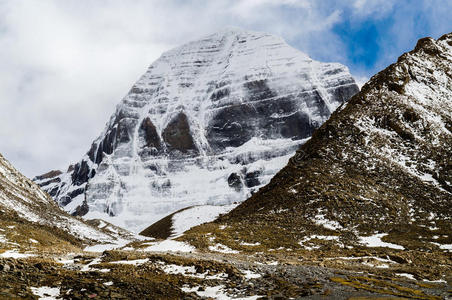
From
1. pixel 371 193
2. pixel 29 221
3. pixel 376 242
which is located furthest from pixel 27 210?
pixel 376 242

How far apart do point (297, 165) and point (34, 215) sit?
5547 centimetres

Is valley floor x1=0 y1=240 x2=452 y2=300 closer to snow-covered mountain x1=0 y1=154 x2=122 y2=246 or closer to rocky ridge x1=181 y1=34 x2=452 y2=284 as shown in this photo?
rocky ridge x1=181 y1=34 x2=452 y2=284

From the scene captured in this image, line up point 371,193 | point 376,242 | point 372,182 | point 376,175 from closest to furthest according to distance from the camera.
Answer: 1. point 376,242
2. point 371,193
3. point 372,182
4. point 376,175

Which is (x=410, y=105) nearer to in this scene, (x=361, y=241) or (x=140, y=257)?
(x=361, y=241)

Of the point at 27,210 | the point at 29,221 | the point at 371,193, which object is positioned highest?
the point at 27,210

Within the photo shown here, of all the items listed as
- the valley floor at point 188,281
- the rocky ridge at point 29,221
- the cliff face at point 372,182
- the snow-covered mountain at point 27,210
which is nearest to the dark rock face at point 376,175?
the cliff face at point 372,182

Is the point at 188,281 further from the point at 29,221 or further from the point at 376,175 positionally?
the point at 29,221

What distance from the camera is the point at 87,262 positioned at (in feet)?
87.8

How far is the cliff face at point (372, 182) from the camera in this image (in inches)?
1986

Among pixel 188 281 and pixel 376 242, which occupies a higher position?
pixel 376 242

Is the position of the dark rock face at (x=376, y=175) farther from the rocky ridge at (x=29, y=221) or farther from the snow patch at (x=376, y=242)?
the rocky ridge at (x=29, y=221)

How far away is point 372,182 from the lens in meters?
62.7

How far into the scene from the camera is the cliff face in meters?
50.4

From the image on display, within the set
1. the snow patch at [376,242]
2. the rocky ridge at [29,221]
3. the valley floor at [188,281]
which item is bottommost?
the valley floor at [188,281]
